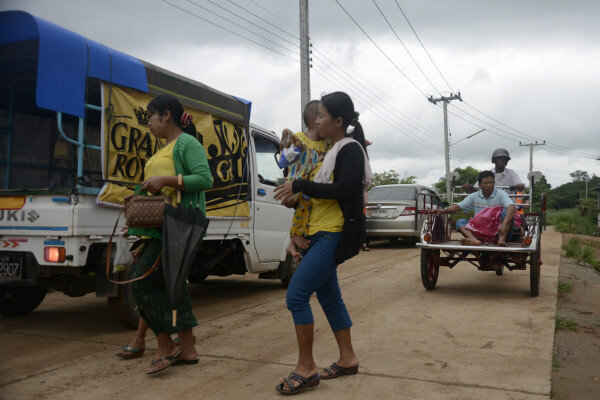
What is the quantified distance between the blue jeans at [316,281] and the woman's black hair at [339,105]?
2.48 feet

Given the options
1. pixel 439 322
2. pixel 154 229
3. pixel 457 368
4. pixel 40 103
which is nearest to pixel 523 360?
pixel 457 368

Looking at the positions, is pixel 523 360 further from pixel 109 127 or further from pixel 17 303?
pixel 17 303

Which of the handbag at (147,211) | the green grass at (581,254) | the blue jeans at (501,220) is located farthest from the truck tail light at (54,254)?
the green grass at (581,254)

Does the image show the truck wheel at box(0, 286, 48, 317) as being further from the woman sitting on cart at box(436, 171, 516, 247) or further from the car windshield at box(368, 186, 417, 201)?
A: the car windshield at box(368, 186, 417, 201)

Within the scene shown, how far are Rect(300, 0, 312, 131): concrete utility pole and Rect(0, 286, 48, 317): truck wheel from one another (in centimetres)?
1192

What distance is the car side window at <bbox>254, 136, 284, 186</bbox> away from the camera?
6.79m

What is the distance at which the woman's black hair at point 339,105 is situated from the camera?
341 centimetres

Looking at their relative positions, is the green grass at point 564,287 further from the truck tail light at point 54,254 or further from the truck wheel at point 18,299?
the truck wheel at point 18,299

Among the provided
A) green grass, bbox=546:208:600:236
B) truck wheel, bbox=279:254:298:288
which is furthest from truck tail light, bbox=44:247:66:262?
green grass, bbox=546:208:600:236

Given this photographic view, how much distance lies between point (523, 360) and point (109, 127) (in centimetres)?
378

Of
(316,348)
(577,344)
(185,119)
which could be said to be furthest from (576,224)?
(185,119)

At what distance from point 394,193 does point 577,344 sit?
31.5ft

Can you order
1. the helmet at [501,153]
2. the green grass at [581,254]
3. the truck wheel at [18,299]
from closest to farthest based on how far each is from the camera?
the truck wheel at [18,299] → the helmet at [501,153] → the green grass at [581,254]

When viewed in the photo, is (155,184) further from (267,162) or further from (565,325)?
(565,325)
